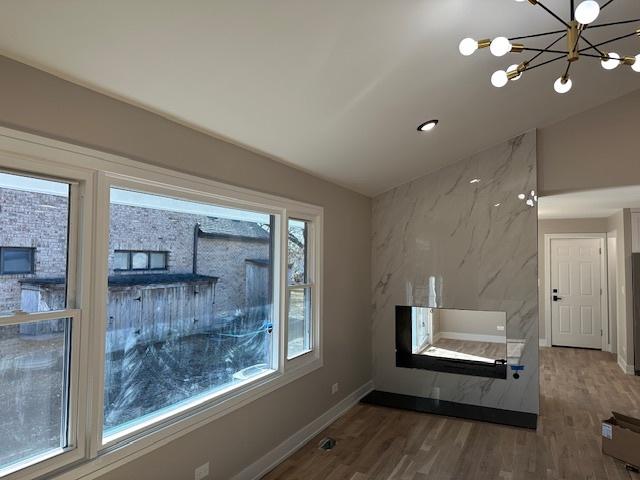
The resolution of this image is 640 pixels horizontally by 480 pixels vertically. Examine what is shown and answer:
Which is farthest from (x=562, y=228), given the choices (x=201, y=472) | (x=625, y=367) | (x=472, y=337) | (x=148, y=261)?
(x=148, y=261)

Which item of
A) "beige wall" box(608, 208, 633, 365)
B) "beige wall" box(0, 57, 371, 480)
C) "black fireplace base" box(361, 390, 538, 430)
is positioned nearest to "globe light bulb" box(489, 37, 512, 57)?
"beige wall" box(0, 57, 371, 480)

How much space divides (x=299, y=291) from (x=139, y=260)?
1683 millimetres

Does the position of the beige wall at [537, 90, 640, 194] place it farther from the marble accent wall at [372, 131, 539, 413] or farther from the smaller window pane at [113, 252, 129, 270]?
the smaller window pane at [113, 252, 129, 270]

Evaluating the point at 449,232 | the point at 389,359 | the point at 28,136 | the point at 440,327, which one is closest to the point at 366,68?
the point at 28,136

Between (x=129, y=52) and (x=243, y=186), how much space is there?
4.18 ft

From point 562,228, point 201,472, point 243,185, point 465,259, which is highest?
point 562,228

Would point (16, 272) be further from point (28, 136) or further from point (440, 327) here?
point (440, 327)

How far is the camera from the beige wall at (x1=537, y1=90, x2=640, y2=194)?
413cm

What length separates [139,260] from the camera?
7.65 ft

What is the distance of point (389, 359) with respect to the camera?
4.91 metres

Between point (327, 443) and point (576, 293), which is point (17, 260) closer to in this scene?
point (327, 443)

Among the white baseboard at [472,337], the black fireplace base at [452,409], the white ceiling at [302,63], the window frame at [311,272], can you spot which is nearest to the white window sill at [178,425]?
the window frame at [311,272]

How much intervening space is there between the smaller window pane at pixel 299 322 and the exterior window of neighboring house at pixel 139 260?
135cm

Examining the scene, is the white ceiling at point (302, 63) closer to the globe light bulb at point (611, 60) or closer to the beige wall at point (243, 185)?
the beige wall at point (243, 185)
